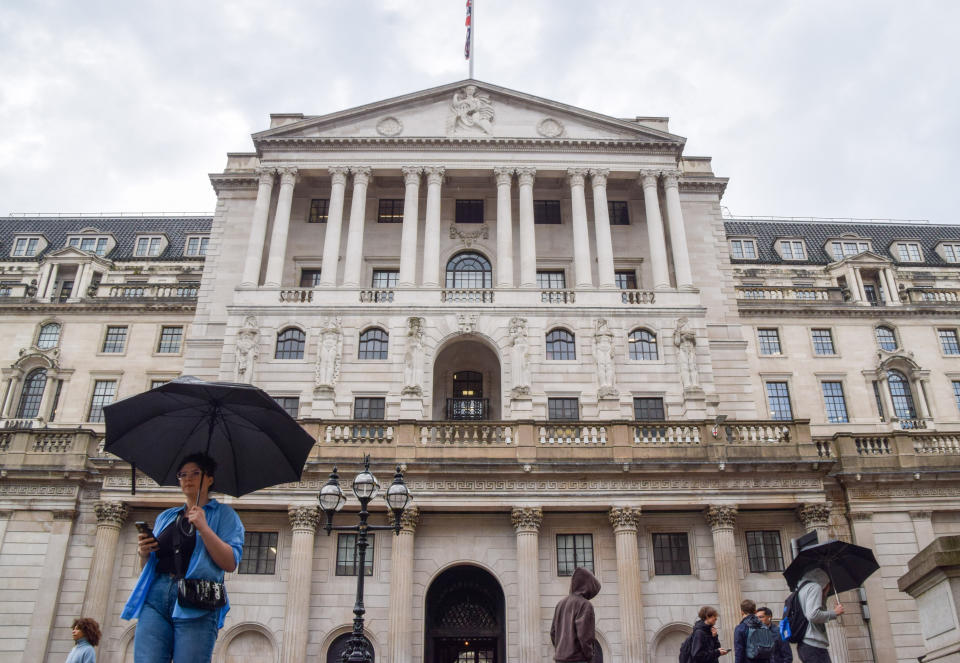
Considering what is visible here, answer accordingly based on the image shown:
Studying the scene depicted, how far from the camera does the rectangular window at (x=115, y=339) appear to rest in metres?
47.2

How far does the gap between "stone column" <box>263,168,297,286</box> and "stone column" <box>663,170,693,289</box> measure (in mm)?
19204

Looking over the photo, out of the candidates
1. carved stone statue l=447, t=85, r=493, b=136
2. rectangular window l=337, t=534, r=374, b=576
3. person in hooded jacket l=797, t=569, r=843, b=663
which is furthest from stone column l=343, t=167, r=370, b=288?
person in hooded jacket l=797, t=569, r=843, b=663

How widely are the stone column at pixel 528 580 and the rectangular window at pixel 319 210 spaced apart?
67.3ft

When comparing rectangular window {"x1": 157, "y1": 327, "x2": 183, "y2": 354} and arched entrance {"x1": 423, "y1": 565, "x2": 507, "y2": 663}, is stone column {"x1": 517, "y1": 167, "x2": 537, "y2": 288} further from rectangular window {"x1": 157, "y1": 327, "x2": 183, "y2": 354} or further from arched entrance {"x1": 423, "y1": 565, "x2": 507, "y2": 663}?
rectangular window {"x1": 157, "y1": 327, "x2": 183, "y2": 354}

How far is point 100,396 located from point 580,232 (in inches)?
1132

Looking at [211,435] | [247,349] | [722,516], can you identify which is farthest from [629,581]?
[211,435]

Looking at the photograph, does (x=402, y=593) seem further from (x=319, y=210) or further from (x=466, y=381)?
(x=319, y=210)

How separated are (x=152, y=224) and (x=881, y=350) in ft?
178

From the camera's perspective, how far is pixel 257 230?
39.7 m

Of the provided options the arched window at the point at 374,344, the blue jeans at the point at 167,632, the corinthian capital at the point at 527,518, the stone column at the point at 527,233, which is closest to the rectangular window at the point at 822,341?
the stone column at the point at 527,233

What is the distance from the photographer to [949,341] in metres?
48.7

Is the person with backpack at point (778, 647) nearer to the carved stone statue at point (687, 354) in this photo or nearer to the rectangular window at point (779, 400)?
the carved stone statue at point (687, 354)

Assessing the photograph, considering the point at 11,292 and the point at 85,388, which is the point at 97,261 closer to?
the point at 11,292

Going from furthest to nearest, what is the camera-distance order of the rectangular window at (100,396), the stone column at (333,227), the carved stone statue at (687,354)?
the rectangular window at (100,396) → the stone column at (333,227) → the carved stone statue at (687,354)
